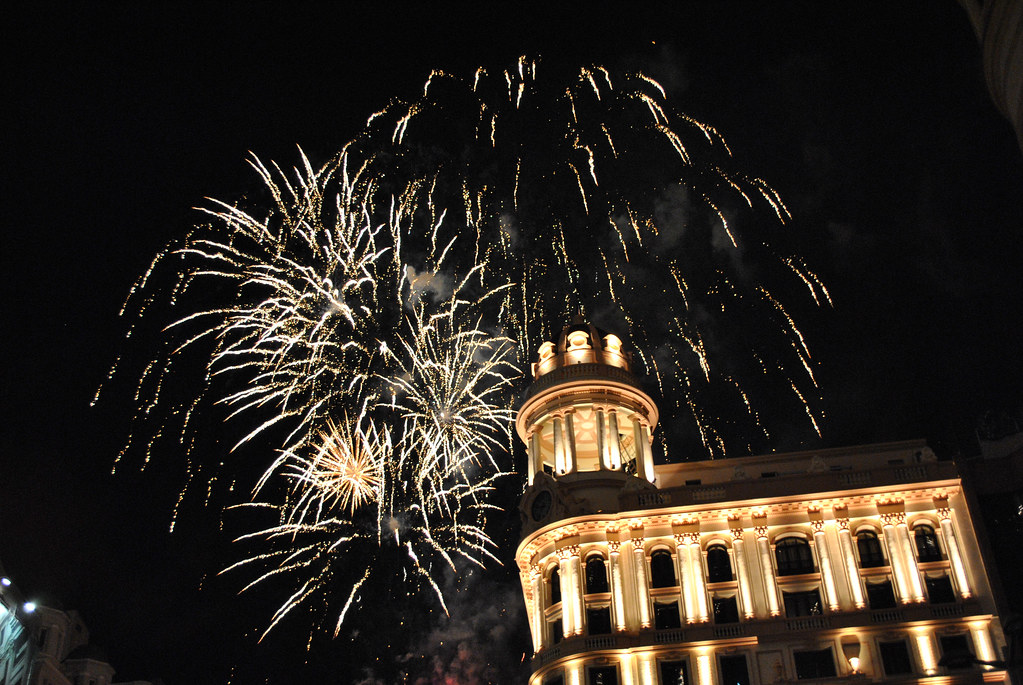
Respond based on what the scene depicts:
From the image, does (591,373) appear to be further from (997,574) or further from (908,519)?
(997,574)

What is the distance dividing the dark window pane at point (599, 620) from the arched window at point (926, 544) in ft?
60.6

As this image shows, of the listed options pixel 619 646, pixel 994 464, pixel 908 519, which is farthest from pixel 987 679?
pixel 619 646

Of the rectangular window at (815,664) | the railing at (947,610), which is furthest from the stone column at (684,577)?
the railing at (947,610)

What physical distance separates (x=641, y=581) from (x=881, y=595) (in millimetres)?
13684

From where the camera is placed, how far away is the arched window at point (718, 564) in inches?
2175

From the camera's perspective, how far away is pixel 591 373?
65688 mm

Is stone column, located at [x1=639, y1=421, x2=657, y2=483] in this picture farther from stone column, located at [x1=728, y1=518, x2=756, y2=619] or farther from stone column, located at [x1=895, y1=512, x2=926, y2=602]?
stone column, located at [x1=895, y1=512, x2=926, y2=602]

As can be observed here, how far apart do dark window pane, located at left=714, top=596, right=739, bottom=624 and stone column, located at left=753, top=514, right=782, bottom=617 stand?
1.92 meters

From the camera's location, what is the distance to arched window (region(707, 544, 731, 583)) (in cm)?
5526

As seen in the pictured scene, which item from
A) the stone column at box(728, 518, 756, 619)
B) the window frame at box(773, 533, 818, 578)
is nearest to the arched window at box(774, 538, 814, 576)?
the window frame at box(773, 533, 818, 578)

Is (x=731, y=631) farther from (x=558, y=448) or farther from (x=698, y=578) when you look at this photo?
(x=558, y=448)

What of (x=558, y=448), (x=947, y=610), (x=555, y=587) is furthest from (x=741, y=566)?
(x=558, y=448)

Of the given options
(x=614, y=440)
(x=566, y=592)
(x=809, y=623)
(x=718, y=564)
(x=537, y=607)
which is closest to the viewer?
(x=809, y=623)

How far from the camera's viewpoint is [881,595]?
52938 mm
